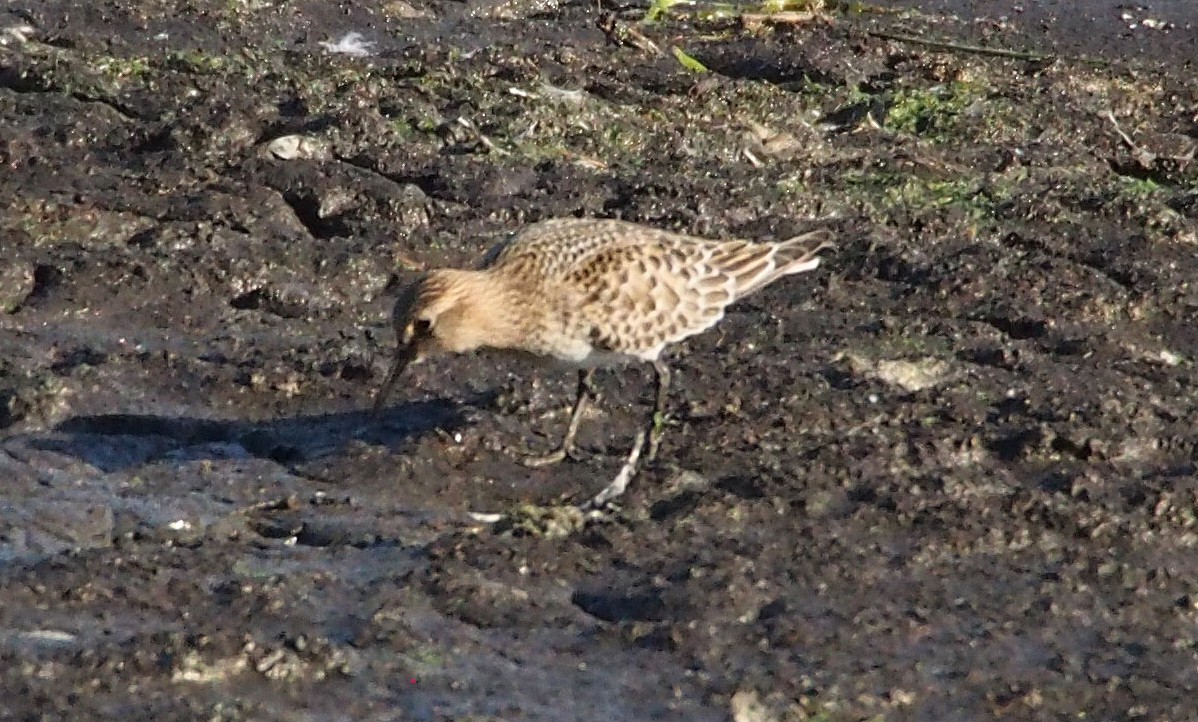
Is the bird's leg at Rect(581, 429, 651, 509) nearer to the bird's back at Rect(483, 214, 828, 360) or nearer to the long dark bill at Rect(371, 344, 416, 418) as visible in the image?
the bird's back at Rect(483, 214, 828, 360)

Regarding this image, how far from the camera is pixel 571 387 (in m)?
8.09

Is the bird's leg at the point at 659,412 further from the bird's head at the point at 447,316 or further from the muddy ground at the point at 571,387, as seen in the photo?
the bird's head at the point at 447,316

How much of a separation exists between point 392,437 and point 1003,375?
97.1 inches

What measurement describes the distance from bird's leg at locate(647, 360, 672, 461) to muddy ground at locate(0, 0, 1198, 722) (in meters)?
0.07

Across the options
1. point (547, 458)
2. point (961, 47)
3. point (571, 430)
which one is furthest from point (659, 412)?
point (961, 47)

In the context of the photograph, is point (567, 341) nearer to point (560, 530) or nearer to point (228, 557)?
point (560, 530)

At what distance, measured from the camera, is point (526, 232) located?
7.75m

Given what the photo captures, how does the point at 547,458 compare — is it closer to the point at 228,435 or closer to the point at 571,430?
the point at 571,430

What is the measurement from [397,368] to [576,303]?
0.70 meters

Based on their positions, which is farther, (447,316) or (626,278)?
(626,278)

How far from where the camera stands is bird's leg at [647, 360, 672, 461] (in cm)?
730

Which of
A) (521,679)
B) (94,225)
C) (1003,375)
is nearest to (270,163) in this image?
(94,225)

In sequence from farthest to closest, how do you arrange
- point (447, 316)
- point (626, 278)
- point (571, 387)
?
1. point (571, 387)
2. point (626, 278)
3. point (447, 316)

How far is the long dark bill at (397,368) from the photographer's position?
7.35 meters
